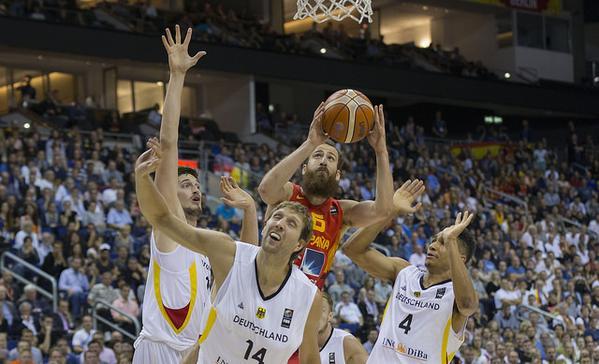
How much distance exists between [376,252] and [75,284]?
687cm

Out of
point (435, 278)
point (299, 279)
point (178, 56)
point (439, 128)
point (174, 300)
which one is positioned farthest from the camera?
point (439, 128)

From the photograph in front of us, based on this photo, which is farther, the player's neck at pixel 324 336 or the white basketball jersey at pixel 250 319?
the player's neck at pixel 324 336

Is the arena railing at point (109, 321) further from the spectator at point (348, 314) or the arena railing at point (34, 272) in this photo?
the spectator at point (348, 314)

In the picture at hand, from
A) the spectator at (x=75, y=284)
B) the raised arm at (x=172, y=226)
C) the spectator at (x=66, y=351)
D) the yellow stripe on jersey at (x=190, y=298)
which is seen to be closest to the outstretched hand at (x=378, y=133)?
the yellow stripe on jersey at (x=190, y=298)

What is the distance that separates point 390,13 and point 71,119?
15.5 metres

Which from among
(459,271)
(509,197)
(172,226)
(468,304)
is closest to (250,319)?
(172,226)

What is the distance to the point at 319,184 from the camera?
730 centimetres

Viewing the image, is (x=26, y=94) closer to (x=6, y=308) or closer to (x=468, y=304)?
(x=6, y=308)

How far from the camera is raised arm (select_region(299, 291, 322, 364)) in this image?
617 cm

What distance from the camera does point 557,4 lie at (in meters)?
37.0

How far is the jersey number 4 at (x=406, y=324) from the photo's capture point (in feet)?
25.7

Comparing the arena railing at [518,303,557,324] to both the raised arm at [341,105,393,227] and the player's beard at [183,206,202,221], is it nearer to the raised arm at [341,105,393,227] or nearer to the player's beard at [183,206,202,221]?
the raised arm at [341,105,393,227]

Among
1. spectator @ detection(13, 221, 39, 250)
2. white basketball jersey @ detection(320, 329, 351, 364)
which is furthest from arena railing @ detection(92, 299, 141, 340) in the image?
white basketball jersey @ detection(320, 329, 351, 364)

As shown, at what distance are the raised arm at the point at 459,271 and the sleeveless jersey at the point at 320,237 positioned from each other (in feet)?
2.49
